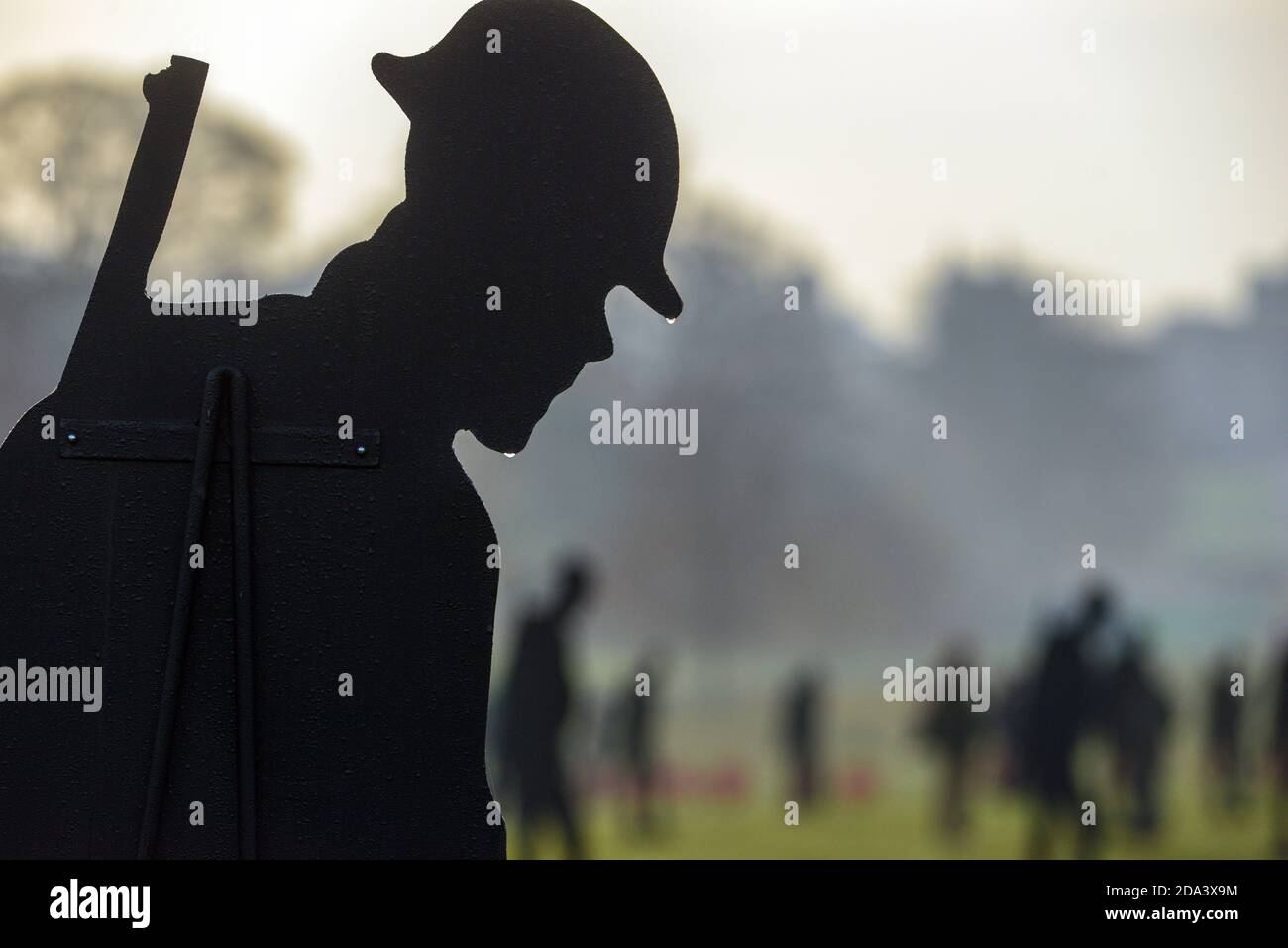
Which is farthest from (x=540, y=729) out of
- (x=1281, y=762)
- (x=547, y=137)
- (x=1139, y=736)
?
(x=1281, y=762)

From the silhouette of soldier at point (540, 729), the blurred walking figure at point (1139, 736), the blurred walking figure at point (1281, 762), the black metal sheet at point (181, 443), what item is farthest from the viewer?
the blurred walking figure at point (1139, 736)

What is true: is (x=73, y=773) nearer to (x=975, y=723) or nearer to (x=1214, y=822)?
(x=975, y=723)

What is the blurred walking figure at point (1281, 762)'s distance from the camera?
3.10 metres

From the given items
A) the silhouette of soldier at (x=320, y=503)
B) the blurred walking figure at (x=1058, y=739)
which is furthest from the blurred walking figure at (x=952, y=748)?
the silhouette of soldier at (x=320, y=503)

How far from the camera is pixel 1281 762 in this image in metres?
3.13

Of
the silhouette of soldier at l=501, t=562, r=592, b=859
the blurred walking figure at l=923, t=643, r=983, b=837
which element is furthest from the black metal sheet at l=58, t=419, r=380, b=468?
the blurred walking figure at l=923, t=643, r=983, b=837

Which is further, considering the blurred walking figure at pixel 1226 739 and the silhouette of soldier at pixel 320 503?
the blurred walking figure at pixel 1226 739

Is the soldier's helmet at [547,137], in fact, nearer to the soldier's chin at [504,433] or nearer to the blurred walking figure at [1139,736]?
the soldier's chin at [504,433]

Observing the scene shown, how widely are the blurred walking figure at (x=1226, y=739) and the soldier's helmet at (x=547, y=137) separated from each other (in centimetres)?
234

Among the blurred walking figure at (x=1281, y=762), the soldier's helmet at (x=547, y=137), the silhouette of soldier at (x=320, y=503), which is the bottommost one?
the blurred walking figure at (x=1281, y=762)

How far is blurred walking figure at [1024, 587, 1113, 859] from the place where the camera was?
322cm

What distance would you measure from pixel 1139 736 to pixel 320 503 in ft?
8.61
